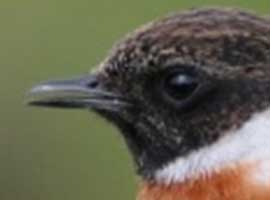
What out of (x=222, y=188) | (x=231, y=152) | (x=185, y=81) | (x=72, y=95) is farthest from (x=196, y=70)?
(x=72, y=95)

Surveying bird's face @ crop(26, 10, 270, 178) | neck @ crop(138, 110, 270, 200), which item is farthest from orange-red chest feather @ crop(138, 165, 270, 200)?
bird's face @ crop(26, 10, 270, 178)

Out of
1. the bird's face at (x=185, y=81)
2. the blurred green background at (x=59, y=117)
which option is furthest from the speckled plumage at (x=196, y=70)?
the blurred green background at (x=59, y=117)

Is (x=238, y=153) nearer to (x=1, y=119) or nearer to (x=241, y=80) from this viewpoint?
(x=241, y=80)

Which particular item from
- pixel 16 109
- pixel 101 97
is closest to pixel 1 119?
pixel 16 109

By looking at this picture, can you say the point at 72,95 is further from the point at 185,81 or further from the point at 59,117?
the point at 59,117

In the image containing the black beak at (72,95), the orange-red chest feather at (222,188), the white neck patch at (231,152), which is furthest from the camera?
the black beak at (72,95)

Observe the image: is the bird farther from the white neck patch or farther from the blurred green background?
the blurred green background

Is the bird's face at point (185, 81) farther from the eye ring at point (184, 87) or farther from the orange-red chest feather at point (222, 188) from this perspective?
the orange-red chest feather at point (222, 188)
